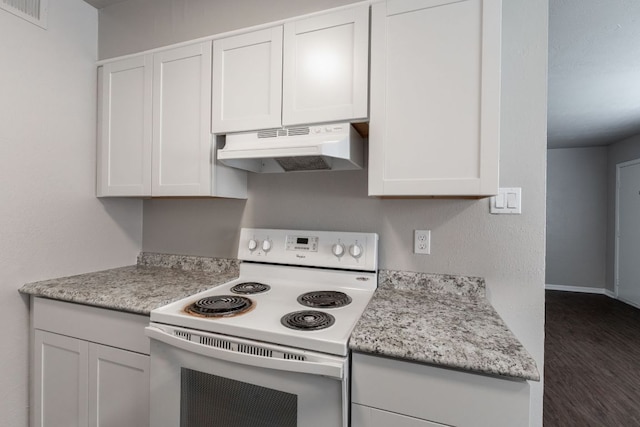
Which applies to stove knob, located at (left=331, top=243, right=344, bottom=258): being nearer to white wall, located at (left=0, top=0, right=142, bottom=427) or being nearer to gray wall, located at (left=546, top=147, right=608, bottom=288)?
white wall, located at (left=0, top=0, right=142, bottom=427)

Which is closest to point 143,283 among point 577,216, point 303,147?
point 303,147

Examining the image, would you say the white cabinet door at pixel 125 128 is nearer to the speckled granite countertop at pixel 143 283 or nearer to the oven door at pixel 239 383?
the speckled granite countertop at pixel 143 283

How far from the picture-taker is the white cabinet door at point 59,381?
1401 millimetres

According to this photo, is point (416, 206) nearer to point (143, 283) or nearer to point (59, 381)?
point (143, 283)

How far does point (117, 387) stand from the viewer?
1.33m

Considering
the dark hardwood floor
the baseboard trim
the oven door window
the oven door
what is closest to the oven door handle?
the oven door

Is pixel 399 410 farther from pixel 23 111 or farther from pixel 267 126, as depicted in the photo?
pixel 23 111

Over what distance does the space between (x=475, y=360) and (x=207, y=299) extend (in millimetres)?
1026

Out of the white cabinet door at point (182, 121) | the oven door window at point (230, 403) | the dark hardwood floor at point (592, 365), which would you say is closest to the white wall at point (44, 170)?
the white cabinet door at point (182, 121)

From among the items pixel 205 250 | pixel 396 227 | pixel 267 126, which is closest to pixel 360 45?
pixel 267 126

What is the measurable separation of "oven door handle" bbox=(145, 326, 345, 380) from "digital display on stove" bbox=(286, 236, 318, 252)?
25.6 inches

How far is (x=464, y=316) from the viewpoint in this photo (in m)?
1.14

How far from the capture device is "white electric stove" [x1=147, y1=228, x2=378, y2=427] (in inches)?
36.6

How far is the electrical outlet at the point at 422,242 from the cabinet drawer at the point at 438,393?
71cm
